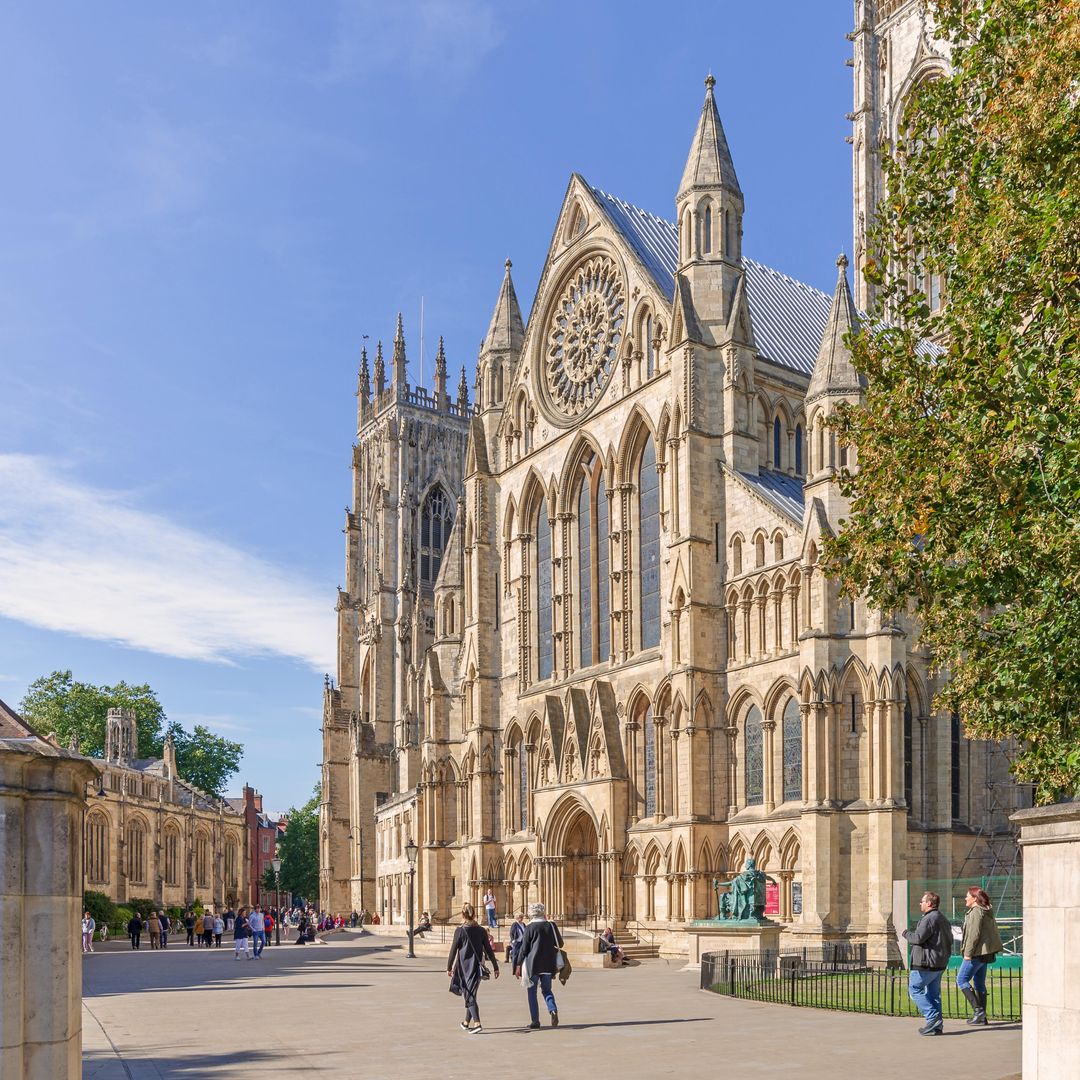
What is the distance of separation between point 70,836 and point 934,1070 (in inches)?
353

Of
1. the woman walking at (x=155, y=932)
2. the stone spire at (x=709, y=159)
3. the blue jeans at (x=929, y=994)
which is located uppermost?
the stone spire at (x=709, y=159)

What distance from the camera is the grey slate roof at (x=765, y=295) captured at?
149 feet

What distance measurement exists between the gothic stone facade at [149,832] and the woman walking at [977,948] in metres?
75.1

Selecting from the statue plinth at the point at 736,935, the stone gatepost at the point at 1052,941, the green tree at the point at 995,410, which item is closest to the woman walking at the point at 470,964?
the green tree at the point at 995,410

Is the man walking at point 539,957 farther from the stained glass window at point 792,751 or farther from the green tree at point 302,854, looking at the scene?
the green tree at point 302,854

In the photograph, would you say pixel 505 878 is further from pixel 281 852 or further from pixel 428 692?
pixel 281 852

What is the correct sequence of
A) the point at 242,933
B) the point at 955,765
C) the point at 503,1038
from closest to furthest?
the point at 503,1038, the point at 955,765, the point at 242,933

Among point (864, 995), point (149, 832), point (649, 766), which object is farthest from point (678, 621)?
point (149, 832)

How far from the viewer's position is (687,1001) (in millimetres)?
21891

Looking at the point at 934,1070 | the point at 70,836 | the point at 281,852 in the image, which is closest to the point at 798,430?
the point at 934,1070

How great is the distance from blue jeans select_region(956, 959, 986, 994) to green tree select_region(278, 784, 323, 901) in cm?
9980

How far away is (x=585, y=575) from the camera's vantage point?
149 ft

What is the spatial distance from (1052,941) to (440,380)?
83931 millimetres

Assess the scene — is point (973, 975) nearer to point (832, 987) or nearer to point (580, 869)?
point (832, 987)
